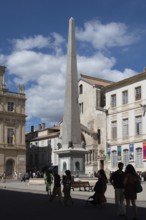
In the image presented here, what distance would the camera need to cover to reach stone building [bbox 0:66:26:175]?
59.3 m

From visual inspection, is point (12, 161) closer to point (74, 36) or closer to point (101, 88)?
point (101, 88)

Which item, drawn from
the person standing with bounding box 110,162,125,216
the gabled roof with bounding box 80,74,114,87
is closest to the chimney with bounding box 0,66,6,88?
the gabled roof with bounding box 80,74,114,87

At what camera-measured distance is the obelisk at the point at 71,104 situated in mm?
28984

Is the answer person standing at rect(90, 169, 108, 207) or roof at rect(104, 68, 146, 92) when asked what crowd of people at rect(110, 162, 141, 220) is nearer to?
person standing at rect(90, 169, 108, 207)

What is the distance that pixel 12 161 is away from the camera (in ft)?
197

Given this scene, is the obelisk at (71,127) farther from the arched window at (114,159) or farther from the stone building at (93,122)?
the stone building at (93,122)

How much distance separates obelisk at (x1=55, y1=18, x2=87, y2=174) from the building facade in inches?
558

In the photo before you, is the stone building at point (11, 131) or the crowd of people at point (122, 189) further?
the stone building at point (11, 131)

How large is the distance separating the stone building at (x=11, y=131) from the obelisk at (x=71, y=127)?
1215 inches

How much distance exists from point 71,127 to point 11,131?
1288 inches

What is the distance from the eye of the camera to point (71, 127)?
95.1ft

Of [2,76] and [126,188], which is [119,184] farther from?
[2,76]

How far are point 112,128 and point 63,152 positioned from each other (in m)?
19.7

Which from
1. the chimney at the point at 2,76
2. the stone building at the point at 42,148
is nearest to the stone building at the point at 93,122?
the stone building at the point at 42,148
